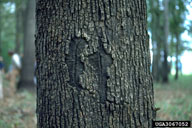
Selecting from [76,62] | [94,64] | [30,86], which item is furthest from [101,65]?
[30,86]

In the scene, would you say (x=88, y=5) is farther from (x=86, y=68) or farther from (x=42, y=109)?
(x=42, y=109)

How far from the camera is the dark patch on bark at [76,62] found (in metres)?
2.27

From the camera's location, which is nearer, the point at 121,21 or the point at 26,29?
the point at 121,21

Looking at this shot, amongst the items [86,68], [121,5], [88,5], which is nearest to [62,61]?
[86,68]

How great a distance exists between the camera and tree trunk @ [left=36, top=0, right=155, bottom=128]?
2.26 meters

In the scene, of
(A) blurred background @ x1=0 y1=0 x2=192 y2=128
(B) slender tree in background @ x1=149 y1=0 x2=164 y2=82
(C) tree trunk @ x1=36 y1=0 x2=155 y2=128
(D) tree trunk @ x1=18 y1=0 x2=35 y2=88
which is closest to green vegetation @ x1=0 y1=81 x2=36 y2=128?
(A) blurred background @ x1=0 y1=0 x2=192 y2=128

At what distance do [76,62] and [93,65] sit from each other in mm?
147

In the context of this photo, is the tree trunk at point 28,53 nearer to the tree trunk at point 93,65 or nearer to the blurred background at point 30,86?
the blurred background at point 30,86

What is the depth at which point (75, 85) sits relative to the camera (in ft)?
7.47

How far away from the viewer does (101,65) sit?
228cm

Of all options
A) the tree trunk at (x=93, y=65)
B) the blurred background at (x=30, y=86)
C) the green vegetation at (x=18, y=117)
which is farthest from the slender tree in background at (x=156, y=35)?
the tree trunk at (x=93, y=65)

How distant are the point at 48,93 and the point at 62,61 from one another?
0.32 m

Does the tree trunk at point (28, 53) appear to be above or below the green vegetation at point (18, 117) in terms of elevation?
above

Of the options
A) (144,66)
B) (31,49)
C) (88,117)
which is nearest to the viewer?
(88,117)
